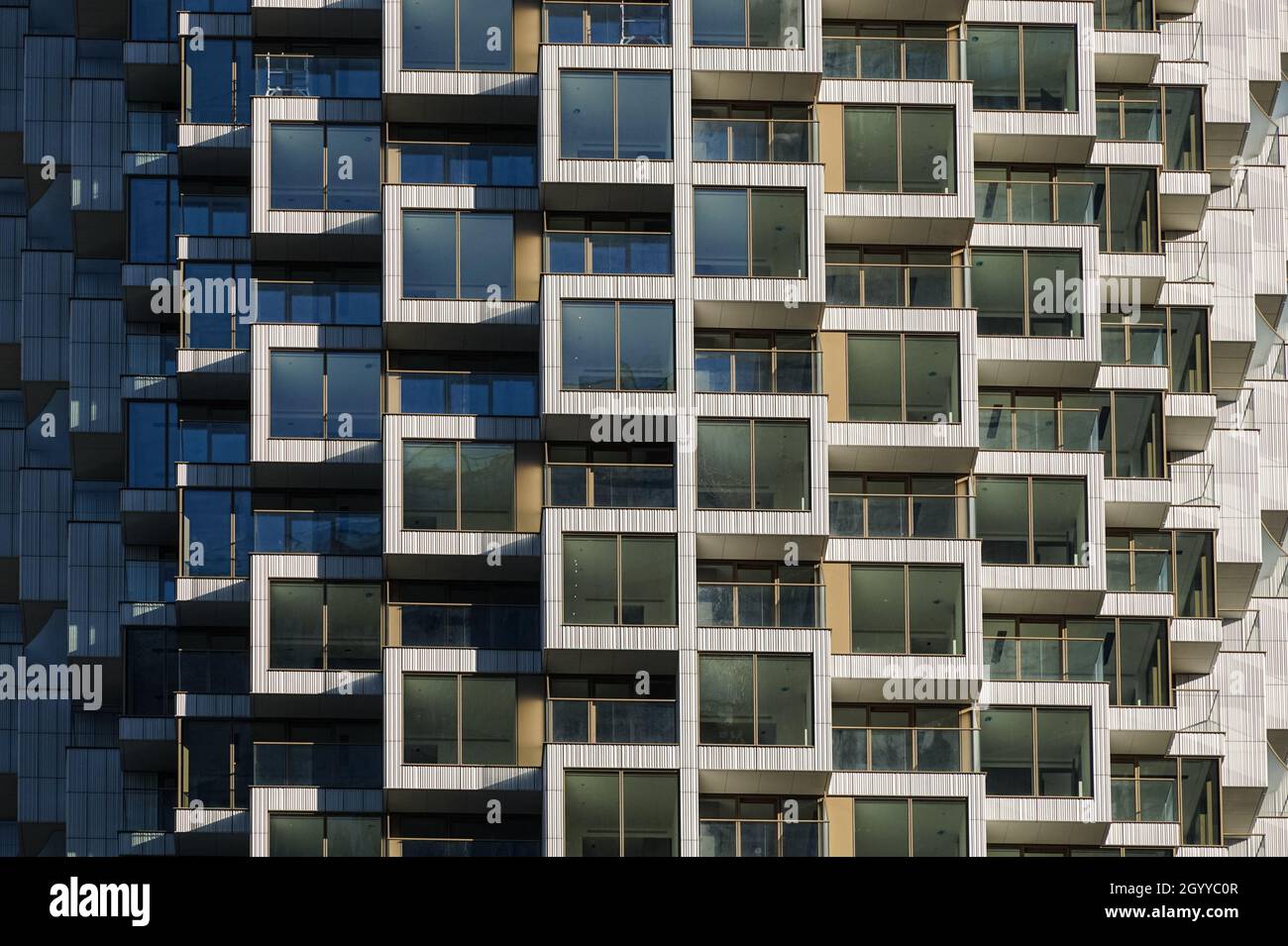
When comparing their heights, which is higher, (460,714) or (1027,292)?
(1027,292)

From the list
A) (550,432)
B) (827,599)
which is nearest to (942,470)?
(827,599)

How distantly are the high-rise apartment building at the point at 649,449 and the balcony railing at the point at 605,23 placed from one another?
92mm

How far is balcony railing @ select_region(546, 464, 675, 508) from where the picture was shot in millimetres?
59281

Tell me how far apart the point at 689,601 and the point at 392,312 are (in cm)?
910

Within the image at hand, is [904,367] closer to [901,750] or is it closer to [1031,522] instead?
[1031,522]

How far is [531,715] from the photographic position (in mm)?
59438

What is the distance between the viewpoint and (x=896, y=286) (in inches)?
2450

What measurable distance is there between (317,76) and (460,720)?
1512 centimetres

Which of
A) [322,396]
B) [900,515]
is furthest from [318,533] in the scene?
[900,515]

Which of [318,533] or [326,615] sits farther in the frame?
[318,533]

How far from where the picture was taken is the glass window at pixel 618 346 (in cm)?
5938

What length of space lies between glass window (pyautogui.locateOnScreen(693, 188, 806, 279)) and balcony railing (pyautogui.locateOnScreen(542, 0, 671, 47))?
3728 mm

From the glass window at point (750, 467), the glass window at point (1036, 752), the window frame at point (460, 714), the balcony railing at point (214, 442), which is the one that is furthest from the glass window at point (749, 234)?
the balcony railing at point (214, 442)
